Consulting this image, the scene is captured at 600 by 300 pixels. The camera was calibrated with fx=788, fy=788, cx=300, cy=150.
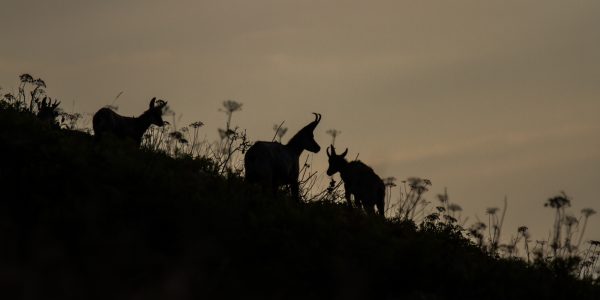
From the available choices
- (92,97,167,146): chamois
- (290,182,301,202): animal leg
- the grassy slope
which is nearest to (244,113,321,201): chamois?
(290,182,301,202): animal leg

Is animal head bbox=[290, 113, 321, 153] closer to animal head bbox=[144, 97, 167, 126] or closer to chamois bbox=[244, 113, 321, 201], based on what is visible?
chamois bbox=[244, 113, 321, 201]

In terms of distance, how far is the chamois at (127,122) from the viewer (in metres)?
17.4

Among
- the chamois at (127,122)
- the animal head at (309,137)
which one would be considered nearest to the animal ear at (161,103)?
the chamois at (127,122)

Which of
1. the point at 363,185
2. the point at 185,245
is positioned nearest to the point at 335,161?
the point at 363,185

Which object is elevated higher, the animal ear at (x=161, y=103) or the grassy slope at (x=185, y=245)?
the animal ear at (x=161, y=103)

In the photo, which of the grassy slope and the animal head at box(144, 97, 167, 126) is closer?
the grassy slope

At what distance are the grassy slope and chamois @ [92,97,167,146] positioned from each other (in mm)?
2458

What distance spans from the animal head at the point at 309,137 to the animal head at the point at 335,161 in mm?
2668

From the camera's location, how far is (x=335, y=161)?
21484 mm

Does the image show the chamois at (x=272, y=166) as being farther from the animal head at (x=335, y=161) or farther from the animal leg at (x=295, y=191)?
the animal head at (x=335, y=161)

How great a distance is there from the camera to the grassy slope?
30.5 ft

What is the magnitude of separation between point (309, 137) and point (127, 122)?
4.30 meters

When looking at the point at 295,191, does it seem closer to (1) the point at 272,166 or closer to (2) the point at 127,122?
(1) the point at 272,166

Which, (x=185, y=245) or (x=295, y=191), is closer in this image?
(x=185, y=245)
